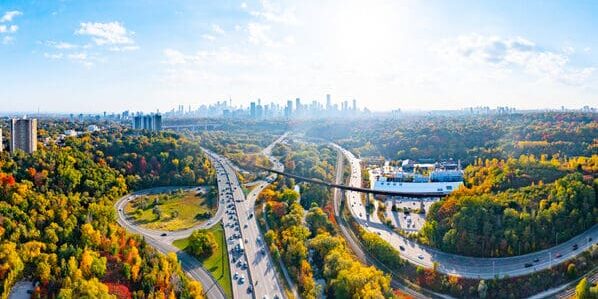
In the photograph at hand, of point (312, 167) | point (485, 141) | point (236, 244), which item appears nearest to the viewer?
point (236, 244)

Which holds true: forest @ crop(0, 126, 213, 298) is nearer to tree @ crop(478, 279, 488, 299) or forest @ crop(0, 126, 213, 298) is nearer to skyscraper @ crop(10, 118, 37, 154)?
skyscraper @ crop(10, 118, 37, 154)

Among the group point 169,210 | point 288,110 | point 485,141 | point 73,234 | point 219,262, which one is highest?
point 288,110

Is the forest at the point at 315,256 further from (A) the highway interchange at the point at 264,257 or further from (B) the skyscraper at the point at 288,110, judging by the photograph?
(B) the skyscraper at the point at 288,110

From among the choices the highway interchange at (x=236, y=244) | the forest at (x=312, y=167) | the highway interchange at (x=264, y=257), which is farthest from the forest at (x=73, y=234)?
the forest at (x=312, y=167)

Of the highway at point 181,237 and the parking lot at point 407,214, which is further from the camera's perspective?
the parking lot at point 407,214

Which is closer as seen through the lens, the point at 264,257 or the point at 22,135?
the point at 264,257

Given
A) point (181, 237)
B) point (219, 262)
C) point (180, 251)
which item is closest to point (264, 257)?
point (219, 262)

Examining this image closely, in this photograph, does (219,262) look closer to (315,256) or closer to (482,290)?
(315,256)

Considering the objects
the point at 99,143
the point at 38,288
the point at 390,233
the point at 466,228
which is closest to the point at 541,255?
the point at 466,228
